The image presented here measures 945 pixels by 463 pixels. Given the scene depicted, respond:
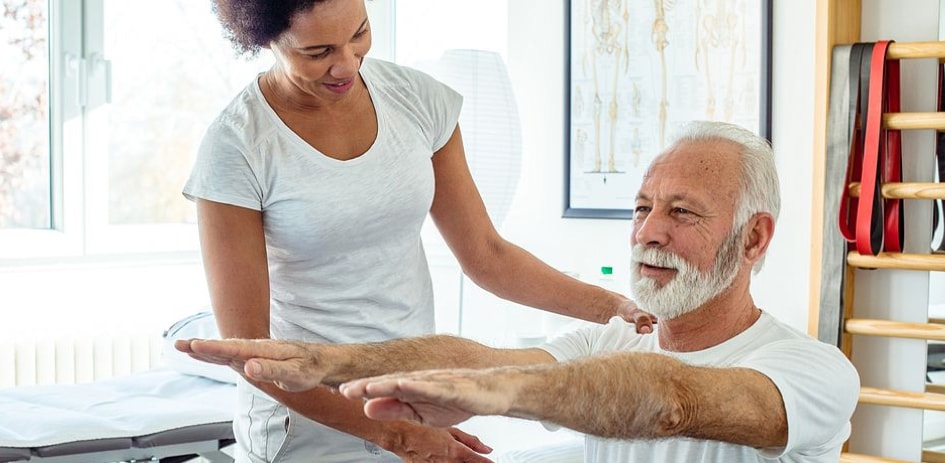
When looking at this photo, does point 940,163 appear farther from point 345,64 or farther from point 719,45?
point 345,64

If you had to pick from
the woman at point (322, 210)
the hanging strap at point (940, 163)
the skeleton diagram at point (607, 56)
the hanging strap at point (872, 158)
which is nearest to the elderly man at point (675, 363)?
the woman at point (322, 210)

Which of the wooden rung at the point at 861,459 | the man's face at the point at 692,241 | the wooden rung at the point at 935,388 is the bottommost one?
the wooden rung at the point at 861,459

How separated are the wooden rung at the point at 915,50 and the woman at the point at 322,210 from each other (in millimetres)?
1139

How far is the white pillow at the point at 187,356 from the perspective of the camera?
9.93 feet

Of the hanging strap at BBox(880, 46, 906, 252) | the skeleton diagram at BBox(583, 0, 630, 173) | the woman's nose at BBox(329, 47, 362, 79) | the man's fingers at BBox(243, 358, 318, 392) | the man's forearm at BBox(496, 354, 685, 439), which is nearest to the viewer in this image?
the man's forearm at BBox(496, 354, 685, 439)

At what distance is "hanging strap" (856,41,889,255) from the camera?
2.55 meters

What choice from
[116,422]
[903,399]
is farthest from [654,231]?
[116,422]

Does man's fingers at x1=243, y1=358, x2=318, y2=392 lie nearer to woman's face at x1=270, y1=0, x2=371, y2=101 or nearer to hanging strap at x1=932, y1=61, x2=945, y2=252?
woman's face at x1=270, y1=0, x2=371, y2=101

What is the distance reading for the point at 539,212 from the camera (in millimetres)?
3623

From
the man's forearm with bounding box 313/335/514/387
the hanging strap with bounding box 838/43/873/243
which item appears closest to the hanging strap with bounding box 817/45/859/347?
the hanging strap with bounding box 838/43/873/243

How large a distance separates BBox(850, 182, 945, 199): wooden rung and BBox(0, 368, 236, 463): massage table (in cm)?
171

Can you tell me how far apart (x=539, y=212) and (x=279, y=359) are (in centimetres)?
245

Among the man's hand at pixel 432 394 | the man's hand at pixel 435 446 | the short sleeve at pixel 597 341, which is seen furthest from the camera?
the short sleeve at pixel 597 341

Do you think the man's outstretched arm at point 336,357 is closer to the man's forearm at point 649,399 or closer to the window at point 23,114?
the man's forearm at point 649,399
